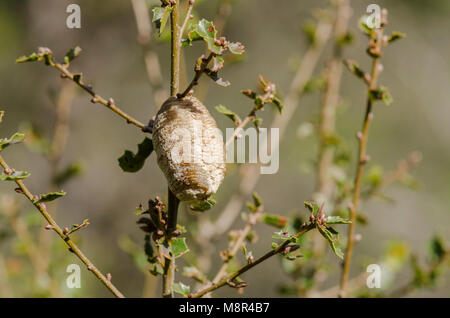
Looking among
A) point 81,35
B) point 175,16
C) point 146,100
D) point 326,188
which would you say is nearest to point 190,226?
point 326,188

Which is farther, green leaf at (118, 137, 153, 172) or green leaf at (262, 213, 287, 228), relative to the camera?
green leaf at (262, 213, 287, 228)

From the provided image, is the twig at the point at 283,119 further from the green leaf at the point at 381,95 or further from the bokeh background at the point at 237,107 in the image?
the bokeh background at the point at 237,107

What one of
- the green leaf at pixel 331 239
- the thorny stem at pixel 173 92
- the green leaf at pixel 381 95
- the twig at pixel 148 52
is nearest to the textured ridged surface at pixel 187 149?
the thorny stem at pixel 173 92

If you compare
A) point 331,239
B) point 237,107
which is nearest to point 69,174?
point 331,239

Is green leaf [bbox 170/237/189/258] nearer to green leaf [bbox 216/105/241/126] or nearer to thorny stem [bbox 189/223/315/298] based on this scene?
thorny stem [bbox 189/223/315/298]

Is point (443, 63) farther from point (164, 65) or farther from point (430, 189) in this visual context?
point (164, 65)

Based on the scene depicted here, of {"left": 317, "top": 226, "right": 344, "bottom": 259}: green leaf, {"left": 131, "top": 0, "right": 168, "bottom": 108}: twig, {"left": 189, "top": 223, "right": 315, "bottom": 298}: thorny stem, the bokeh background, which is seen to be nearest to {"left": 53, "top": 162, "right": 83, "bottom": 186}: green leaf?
{"left": 131, "top": 0, "right": 168, "bottom": 108}: twig

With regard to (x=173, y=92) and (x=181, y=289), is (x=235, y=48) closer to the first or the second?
(x=173, y=92)

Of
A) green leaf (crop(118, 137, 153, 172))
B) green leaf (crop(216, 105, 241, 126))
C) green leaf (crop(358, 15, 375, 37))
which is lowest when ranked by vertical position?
green leaf (crop(118, 137, 153, 172))
